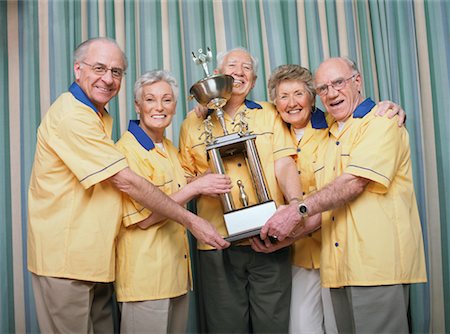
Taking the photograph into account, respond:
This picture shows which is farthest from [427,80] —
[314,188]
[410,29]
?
[314,188]

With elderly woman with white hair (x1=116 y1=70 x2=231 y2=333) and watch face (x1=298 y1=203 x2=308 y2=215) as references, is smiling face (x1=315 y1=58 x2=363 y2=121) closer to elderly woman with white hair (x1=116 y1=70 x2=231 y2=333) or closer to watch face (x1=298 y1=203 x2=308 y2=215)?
watch face (x1=298 y1=203 x2=308 y2=215)

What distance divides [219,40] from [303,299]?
1.41 meters

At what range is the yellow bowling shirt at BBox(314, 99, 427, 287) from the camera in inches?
68.6

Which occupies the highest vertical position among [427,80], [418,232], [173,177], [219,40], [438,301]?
[219,40]

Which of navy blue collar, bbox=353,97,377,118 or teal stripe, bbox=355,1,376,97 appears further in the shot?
teal stripe, bbox=355,1,376,97

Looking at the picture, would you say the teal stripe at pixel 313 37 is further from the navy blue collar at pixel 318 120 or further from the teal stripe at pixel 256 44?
the navy blue collar at pixel 318 120

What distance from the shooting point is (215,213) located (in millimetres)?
2137

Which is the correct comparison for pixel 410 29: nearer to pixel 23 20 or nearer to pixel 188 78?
pixel 188 78

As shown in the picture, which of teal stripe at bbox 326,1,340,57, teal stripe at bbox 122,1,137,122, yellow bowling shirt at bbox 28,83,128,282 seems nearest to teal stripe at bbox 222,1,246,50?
teal stripe at bbox 326,1,340,57

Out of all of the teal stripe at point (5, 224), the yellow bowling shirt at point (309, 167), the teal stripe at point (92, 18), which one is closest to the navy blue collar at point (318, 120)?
the yellow bowling shirt at point (309, 167)

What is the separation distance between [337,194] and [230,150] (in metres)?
0.50

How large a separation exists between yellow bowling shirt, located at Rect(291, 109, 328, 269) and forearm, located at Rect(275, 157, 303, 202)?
84 mm

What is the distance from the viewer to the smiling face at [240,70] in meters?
2.16

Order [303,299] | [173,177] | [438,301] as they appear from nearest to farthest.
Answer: [173,177]
[303,299]
[438,301]
